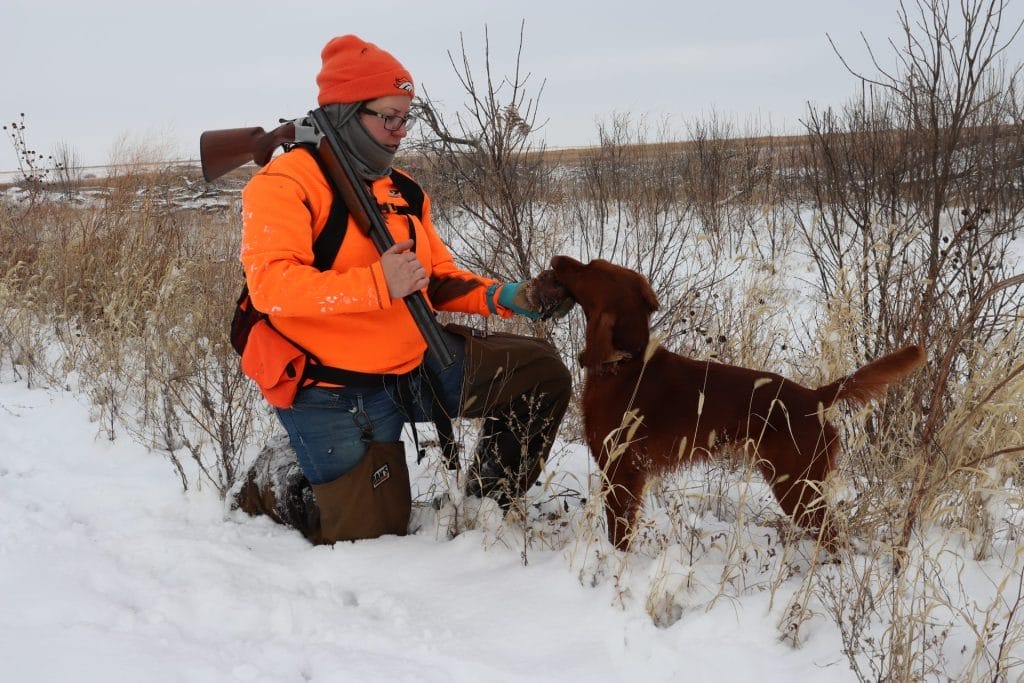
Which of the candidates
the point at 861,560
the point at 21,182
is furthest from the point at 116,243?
the point at 861,560

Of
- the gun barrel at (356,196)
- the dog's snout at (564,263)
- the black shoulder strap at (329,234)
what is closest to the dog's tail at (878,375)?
the dog's snout at (564,263)

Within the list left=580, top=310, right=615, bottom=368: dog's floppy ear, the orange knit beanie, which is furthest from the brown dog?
the orange knit beanie

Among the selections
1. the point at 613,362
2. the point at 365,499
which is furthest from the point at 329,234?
the point at 613,362

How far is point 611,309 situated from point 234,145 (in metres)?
1.50

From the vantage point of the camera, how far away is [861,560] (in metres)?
2.27

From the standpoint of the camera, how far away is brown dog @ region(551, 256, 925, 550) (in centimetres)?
213

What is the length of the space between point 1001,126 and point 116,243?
632 cm

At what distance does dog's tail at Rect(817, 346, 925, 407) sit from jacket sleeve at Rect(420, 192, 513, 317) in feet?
4.12

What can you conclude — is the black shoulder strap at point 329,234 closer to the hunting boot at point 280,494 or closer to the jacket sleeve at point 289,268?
the jacket sleeve at point 289,268

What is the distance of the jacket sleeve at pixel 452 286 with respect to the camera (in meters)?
2.88

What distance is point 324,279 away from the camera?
2.29m

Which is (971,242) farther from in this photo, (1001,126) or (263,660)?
(263,660)

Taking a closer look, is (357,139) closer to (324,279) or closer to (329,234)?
(329,234)

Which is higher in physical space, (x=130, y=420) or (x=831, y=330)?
(x=831, y=330)
